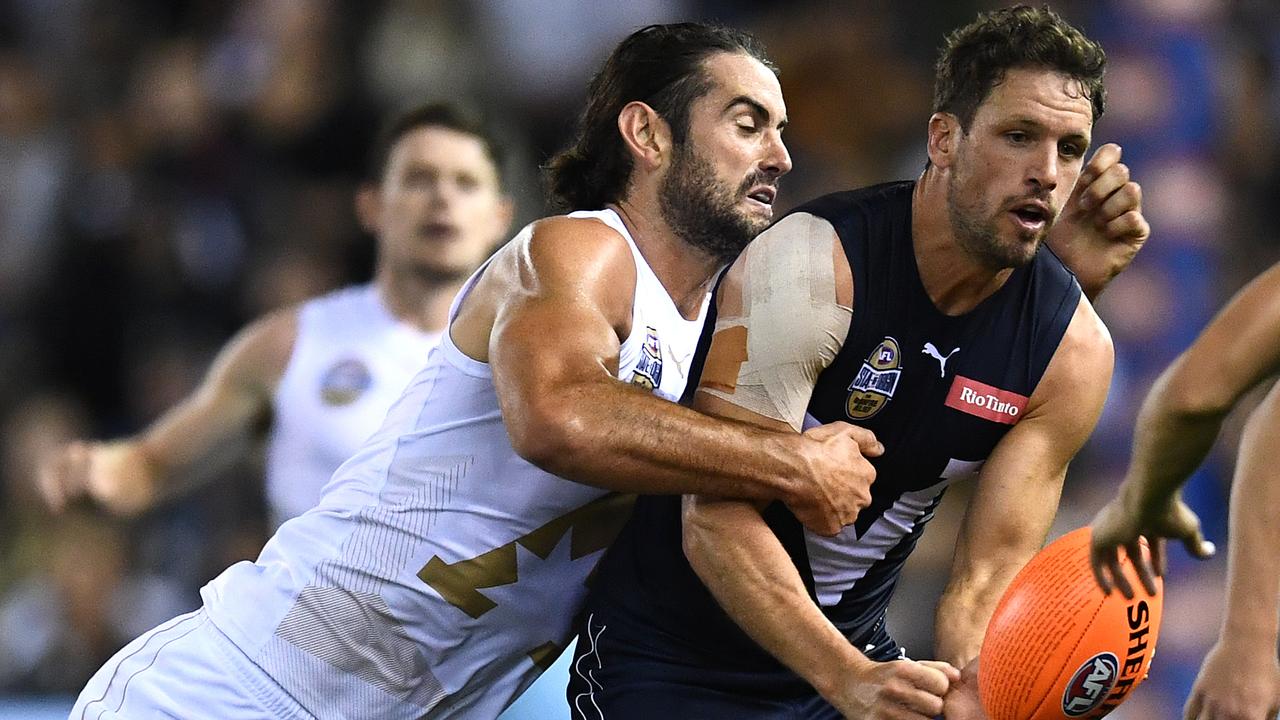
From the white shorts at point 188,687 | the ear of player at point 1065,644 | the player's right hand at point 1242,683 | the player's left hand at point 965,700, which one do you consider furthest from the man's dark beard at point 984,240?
the white shorts at point 188,687

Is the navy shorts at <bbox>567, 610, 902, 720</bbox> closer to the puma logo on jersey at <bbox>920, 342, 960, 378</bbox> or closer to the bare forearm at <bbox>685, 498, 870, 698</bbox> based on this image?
the bare forearm at <bbox>685, 498, 870, 698</bbox>

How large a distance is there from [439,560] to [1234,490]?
191 cm

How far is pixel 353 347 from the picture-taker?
6582 millimetres

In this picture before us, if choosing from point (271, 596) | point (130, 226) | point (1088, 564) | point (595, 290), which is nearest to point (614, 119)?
point (595, 290)

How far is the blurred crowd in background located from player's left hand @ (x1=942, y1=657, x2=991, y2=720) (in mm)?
3934

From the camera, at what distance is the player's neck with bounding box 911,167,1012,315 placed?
13.1ft

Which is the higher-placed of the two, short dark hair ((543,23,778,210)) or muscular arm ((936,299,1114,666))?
short dark hair ((543,23,778,210))

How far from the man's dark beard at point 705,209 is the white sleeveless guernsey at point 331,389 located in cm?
214

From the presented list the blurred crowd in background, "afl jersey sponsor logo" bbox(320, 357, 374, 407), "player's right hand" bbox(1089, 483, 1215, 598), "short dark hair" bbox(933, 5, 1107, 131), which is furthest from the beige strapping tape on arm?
the blurred crowd in background

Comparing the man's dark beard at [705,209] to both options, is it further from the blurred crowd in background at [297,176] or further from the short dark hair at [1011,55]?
the blurred crowd in background at [297,176]

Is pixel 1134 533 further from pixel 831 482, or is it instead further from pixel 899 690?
pixel 831 482

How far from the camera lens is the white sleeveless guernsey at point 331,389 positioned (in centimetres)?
640

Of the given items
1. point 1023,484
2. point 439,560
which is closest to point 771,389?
point 1023,484

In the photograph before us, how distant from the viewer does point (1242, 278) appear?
8344 millimetres
